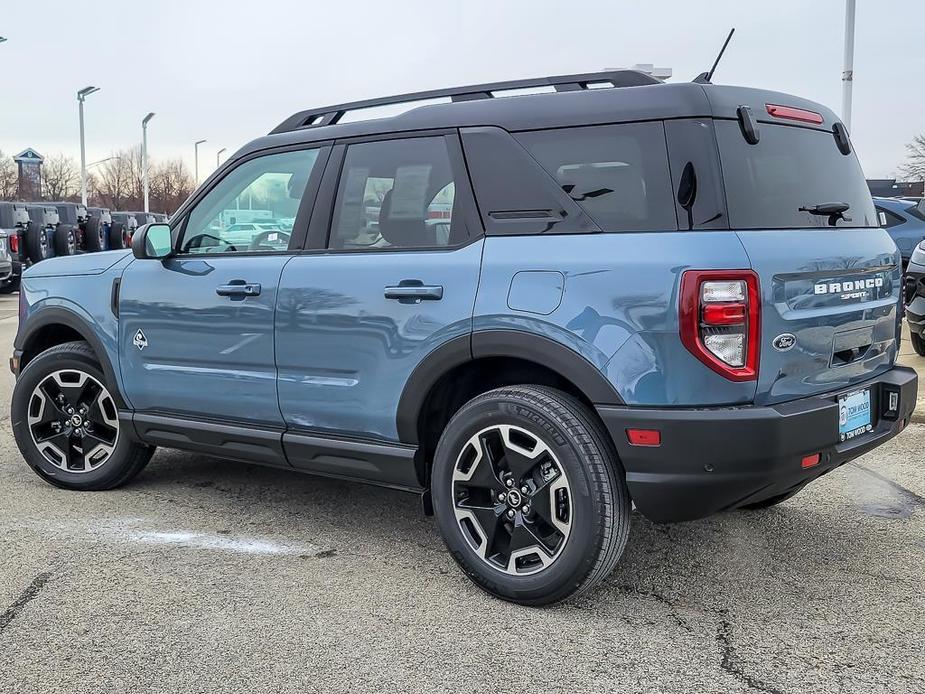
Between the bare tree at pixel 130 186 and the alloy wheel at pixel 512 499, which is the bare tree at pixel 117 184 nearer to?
the bare tree at pixel 130 186

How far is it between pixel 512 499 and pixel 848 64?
46.5 feet

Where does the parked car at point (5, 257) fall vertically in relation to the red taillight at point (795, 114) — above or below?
below

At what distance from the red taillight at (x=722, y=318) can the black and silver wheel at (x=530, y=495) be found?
1.67 ft

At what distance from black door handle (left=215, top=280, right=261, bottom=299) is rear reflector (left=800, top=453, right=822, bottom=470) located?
2307 millimetres

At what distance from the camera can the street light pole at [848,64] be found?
15.3 metres

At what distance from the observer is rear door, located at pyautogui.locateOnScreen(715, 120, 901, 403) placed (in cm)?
319

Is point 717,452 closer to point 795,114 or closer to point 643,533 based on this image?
point 643,533

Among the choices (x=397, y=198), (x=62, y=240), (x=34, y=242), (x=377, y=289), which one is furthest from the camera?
(x=62, y=240)

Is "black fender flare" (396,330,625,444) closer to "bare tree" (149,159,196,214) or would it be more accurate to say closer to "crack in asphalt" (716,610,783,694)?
"crack in asphalt" (716,610,783,694)

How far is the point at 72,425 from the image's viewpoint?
506 centimetres

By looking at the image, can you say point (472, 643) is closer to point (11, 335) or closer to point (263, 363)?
point (263, 363)

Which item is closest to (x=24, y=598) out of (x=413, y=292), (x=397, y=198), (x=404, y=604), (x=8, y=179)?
(x=404, y=604)

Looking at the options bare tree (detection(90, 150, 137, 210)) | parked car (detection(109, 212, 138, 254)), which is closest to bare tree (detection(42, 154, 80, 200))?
bare tree (detection(90, 150, 137, 210))

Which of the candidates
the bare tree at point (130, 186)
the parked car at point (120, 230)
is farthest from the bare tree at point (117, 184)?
the parked car at point (120, 230)
